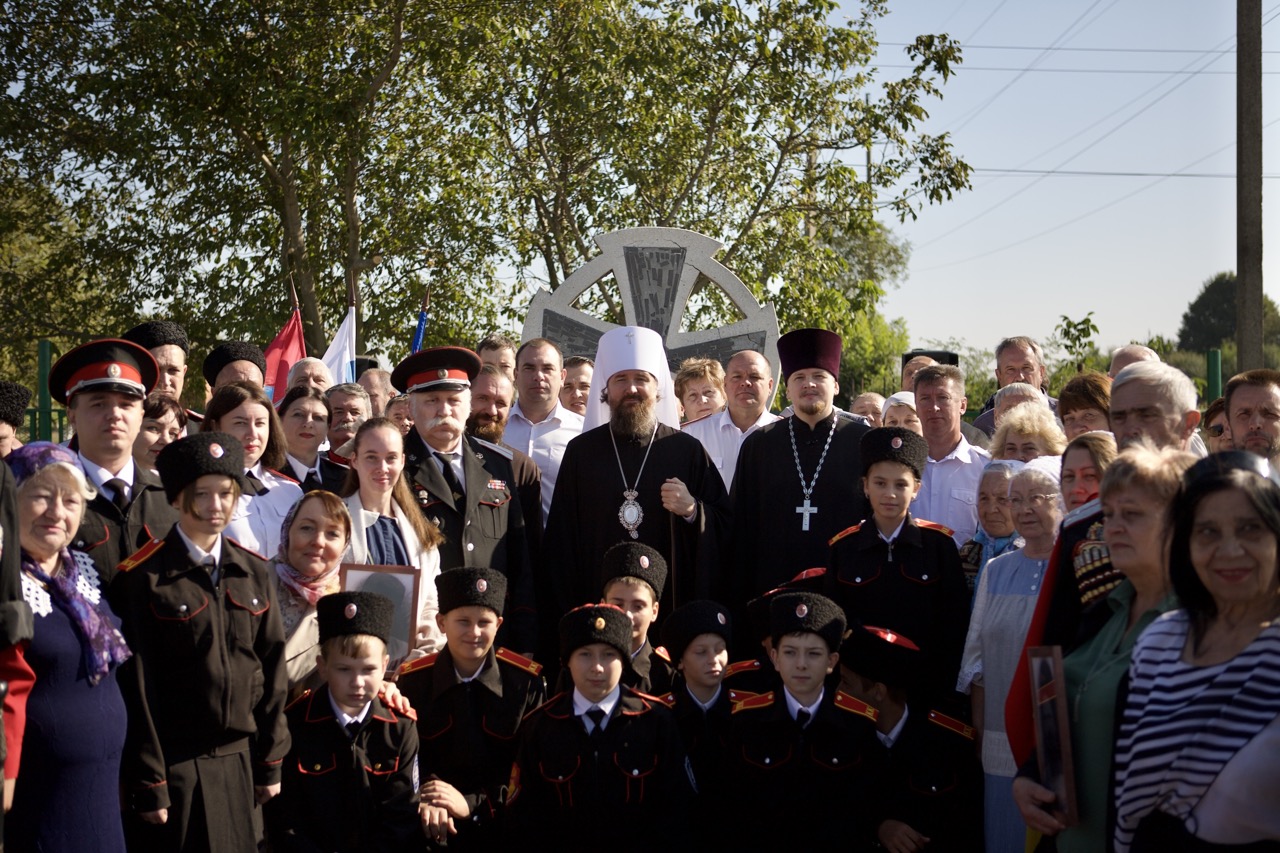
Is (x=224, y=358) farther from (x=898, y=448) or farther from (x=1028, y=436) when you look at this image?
(x=1028, y=436)

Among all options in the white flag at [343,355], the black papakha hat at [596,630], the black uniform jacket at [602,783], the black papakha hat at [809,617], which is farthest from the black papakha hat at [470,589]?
the white flag at [343,355]

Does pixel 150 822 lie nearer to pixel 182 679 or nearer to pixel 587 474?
pixel 182 679

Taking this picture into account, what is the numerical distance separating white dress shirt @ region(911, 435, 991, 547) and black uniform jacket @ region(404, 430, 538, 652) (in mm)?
1855

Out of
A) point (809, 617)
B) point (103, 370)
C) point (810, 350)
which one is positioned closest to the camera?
point (103, 370)

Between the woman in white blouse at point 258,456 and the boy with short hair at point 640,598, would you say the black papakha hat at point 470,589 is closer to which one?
the boy with short hair at point 640,598

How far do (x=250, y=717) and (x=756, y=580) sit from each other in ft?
8.64

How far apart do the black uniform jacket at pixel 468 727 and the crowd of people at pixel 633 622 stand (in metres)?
0.01

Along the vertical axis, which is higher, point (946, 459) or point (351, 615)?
point (946, 459)

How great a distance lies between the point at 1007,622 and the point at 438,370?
258 cm

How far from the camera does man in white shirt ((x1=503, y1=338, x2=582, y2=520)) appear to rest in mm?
7125

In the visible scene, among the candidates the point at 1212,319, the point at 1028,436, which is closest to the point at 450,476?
the point at 1028,436

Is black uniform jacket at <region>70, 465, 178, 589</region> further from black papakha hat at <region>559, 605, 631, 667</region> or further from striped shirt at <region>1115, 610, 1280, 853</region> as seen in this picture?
striped shirt at <region>1115, 610, 1280, 853</region>

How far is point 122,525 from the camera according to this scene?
15.3 ft

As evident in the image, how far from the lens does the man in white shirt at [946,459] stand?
6223 mm
